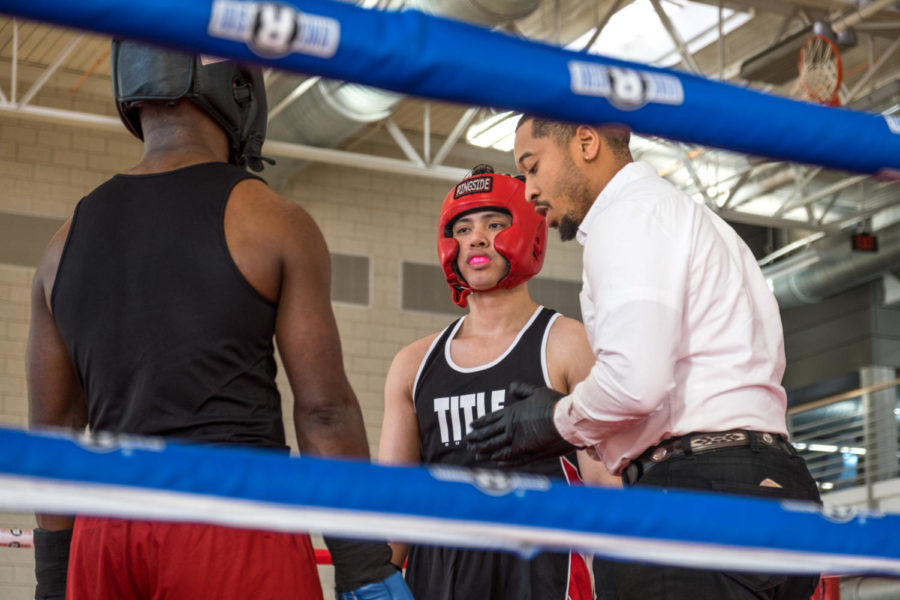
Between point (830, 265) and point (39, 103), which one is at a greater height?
point (39, 103)

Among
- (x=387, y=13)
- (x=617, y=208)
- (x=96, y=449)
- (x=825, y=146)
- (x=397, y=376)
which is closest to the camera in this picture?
(x=96, y=449)

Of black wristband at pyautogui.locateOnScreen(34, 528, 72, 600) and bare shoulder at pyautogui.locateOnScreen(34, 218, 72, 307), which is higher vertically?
bare shoulder at pyautogui.locateOnScreen(34, 218, 72, 307)

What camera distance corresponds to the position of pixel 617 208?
1987mm

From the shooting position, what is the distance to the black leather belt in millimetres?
1928

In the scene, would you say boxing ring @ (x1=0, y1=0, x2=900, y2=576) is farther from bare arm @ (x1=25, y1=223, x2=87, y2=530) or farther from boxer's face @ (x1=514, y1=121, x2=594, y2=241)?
bare arm @ (x1=25, y1=223, x2=87, y2=530)

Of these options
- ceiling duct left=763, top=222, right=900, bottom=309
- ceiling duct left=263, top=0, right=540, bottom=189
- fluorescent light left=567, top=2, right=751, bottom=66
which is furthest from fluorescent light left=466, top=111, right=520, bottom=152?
ceiling duct left=763, top=222, right=900, bottom=309

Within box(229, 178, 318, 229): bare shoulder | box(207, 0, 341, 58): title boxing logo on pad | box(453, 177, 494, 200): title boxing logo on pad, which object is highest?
box(453, 177, 494, 200): title boxing logo on pad

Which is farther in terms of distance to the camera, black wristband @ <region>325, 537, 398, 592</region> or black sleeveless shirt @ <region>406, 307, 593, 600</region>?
black sleeveless shirt @ <region>406, 307, 593, 600</region>

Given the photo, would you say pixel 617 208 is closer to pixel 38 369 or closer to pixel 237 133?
pixel 237 133

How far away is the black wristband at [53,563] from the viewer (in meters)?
2.03

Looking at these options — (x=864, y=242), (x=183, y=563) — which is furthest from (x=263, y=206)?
(x=864, y=242)

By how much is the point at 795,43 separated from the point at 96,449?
816cm

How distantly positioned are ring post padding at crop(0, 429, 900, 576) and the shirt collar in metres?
1.02

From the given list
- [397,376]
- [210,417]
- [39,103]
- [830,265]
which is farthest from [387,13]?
[830,265]
